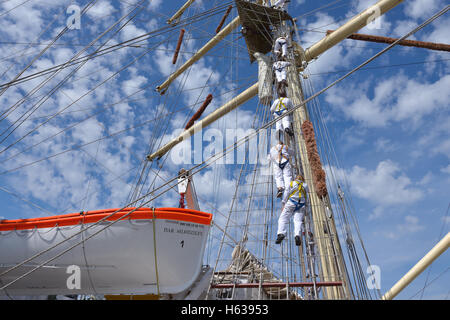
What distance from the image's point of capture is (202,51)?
13.4m

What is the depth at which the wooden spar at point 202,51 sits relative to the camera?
12414 millimetres

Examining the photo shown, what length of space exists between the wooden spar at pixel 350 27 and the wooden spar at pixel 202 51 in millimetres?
3279

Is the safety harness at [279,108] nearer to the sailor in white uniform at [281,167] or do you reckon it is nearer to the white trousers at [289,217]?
the sailor in white uniform at [281,167]

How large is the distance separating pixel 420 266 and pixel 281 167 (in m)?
3.15

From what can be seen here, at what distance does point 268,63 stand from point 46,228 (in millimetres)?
7511

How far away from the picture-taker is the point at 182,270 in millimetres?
3832

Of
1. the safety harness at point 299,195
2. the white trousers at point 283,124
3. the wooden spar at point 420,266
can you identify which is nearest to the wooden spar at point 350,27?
the white trousers at point 283,124

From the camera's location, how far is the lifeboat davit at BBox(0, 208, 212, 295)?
3691mm

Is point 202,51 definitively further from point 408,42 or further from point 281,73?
point 408,42

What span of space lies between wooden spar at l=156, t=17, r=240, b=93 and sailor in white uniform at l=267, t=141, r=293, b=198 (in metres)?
7.85

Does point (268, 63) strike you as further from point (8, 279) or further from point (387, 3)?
point (8, 279)

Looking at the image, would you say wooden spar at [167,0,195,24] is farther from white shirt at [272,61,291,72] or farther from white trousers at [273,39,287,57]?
white shirt at [272,61,291,72]

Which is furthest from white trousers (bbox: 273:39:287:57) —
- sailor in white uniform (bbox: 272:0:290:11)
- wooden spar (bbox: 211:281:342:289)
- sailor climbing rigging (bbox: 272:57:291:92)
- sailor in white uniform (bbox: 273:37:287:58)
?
wooden spar (bbox: 211:281:342:289)
